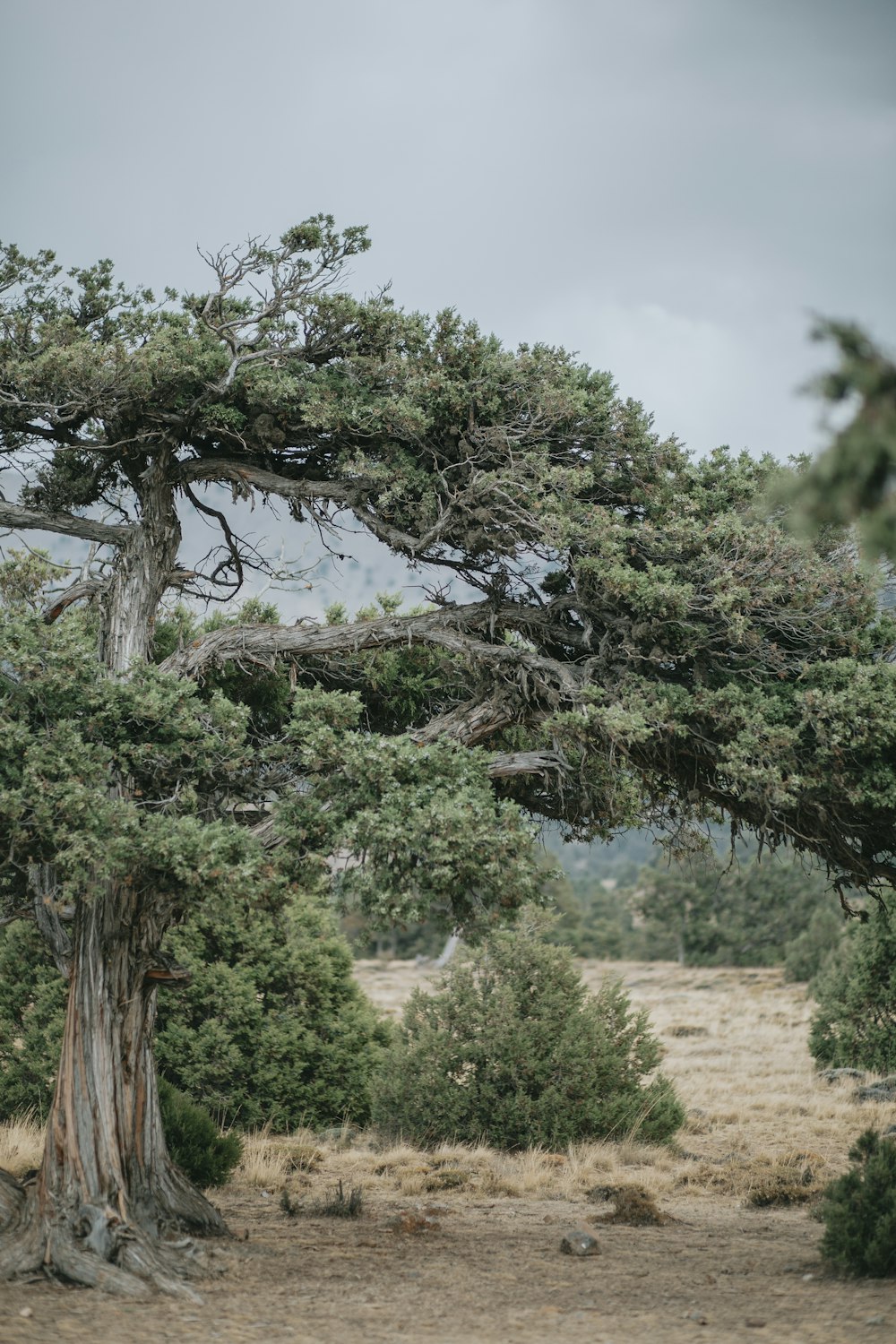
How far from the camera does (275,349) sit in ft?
34.5

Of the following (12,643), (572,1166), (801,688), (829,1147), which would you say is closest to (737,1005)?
(829,1147)

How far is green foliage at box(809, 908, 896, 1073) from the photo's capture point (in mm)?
17812

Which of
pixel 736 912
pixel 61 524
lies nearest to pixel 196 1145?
pixel 61 524

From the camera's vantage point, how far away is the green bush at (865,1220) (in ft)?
24.3

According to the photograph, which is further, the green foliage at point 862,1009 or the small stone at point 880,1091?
the small stone at point 880,1091

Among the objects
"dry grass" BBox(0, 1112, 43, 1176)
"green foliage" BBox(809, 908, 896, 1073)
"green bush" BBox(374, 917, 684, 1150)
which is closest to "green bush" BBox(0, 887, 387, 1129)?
"dry grass" BBox(0, 1112, 43, 1176)

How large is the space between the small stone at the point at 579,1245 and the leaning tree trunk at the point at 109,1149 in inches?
111

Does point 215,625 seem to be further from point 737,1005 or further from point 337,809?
point 737,1005

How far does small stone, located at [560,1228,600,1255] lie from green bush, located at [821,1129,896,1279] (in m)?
1.87

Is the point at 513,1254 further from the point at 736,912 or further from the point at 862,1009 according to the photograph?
the point at 736,912

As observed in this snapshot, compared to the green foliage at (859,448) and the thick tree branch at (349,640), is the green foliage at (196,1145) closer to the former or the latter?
the thick tree branch at (349,640)

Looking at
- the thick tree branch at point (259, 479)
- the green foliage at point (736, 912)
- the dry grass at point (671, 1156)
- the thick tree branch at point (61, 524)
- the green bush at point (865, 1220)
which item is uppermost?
the thick tree branch at point (259, 479)

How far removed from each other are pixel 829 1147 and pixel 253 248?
13685 millimetres

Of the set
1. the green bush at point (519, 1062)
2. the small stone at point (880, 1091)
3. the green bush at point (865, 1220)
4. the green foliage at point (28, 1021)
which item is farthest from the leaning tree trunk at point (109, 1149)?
the small stone at point (880, 1091)
